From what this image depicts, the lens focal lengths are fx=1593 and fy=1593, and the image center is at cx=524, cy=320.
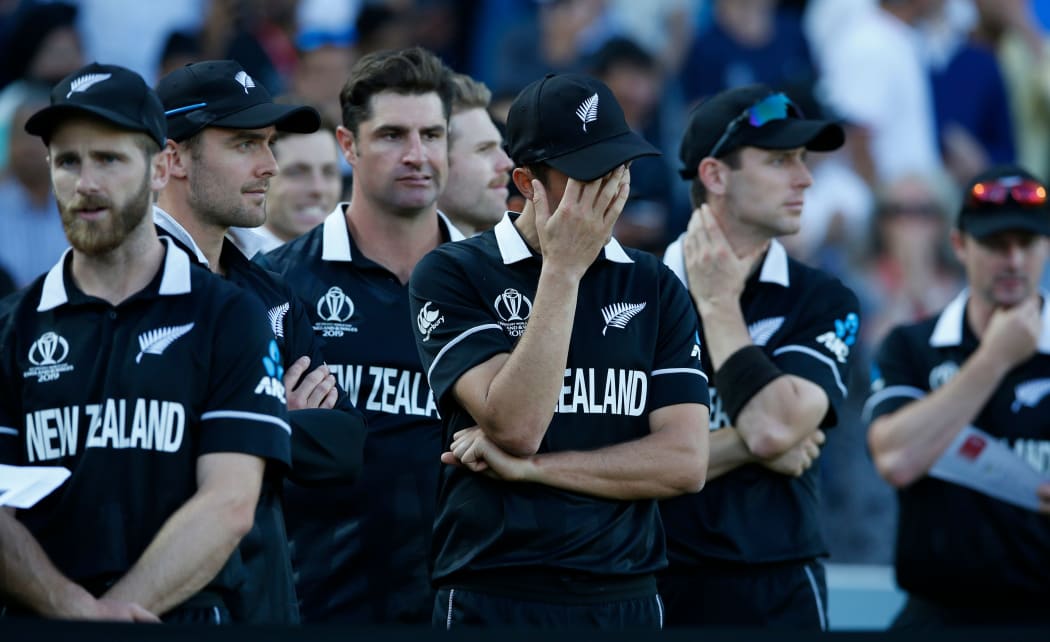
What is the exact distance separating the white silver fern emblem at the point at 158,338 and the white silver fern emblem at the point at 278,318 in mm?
703

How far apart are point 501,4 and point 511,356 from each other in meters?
6.98

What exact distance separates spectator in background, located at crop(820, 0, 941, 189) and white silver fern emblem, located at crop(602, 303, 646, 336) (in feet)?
21.9

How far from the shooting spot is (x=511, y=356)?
13.2 ft

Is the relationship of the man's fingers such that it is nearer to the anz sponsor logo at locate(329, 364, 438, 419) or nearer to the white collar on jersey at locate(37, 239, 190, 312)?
the white collar on jersey at locate(37, 239, 190, 312)

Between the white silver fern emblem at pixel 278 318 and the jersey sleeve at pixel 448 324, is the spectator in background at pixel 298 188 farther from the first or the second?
the jersey sleeve at pixel 448 324

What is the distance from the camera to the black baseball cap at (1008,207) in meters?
6.32

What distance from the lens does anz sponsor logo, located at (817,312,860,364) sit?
5.45 metres

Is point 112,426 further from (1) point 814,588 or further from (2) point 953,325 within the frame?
(2) point 953,325

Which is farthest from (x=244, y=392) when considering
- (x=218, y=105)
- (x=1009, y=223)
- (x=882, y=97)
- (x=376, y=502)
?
(x=882, y=97)

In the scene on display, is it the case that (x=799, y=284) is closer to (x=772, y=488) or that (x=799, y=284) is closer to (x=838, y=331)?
(x=838, y=331)

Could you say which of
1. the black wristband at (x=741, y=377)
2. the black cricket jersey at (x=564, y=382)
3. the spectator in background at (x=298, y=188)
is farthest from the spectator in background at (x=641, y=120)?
the black cricket jersey at (x=564, y=382)

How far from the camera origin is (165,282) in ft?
12.7

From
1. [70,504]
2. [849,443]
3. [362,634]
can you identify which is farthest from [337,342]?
[849,443]

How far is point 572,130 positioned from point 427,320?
2.09 feet
